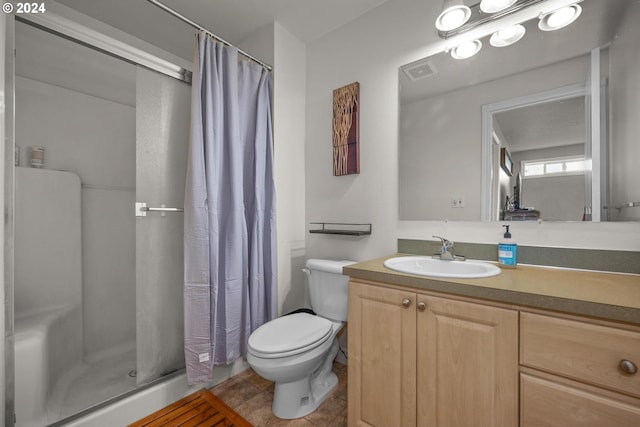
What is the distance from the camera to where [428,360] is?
97cm

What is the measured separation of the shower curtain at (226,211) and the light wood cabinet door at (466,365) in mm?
1112

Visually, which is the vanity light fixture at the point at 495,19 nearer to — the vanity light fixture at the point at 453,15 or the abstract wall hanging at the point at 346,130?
the vanity light fixture at the point at 453,15

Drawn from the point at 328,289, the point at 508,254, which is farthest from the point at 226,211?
the point at 508,254

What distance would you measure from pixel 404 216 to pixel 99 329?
2273 millimetres

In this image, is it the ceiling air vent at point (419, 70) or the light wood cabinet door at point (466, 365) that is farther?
the ceiling air vent at point (419, 70)

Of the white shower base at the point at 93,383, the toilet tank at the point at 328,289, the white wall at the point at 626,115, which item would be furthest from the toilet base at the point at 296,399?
the white wall at the point at 626,115

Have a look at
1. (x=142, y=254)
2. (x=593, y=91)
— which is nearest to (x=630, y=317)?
(x=593, y=91)

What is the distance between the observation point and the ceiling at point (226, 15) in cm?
174

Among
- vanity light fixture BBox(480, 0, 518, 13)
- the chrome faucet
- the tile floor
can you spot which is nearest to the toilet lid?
the tile floor

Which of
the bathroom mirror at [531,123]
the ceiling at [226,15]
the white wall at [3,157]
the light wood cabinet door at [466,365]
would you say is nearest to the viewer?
→ the light wood cabinet door at [466,365]

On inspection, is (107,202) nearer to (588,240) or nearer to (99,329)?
(99,329)

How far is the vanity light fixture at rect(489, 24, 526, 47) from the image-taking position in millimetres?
1275

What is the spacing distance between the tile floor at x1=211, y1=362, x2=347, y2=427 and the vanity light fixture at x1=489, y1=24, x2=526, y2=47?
212 cm

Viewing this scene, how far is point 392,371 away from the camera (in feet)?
3.47
